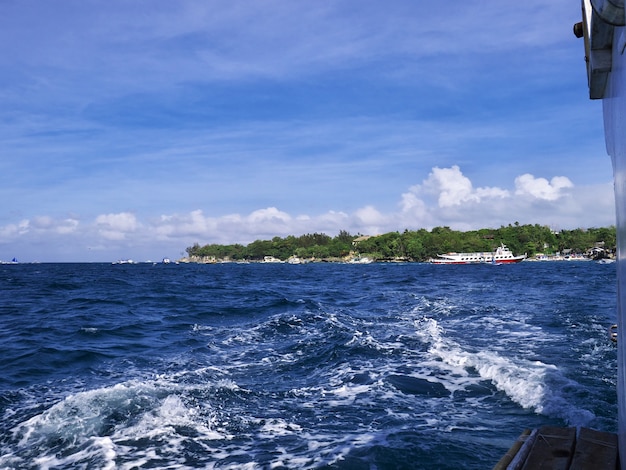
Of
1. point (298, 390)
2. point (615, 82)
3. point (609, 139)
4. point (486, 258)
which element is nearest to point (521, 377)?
point (298, 390)

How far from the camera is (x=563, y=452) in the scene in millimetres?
4293

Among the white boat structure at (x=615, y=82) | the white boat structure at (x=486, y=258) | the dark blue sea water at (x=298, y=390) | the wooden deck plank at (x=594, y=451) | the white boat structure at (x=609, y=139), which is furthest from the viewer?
the white boat structure at (x=486, y=258)

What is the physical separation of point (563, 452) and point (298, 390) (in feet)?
21.9

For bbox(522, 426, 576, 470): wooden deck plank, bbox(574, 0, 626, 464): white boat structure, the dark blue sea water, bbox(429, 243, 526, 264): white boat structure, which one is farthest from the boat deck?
bbox(429, 243, 526, 264): white boat structure

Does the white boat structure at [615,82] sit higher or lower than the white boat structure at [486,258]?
higher

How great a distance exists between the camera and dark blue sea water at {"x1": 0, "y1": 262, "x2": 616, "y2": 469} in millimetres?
6922

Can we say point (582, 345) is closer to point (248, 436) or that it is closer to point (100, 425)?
point (248, 436)

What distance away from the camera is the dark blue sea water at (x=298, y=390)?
6922 mm

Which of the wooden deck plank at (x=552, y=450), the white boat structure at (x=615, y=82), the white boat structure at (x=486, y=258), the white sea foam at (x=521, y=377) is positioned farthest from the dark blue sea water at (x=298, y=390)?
the white boat structure at (x=486, y=258)

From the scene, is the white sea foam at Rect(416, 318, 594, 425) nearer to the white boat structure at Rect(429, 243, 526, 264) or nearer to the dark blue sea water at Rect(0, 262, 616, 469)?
the dark blue sea water at Rect(0, 262, 616, 469)

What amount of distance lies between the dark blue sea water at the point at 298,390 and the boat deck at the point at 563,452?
1.71 meters

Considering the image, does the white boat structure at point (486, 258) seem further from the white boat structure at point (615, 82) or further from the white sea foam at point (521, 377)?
the white boat structure at point (615, 82)

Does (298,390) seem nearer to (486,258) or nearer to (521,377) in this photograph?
(521,377)

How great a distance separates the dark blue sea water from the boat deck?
5.60ft
